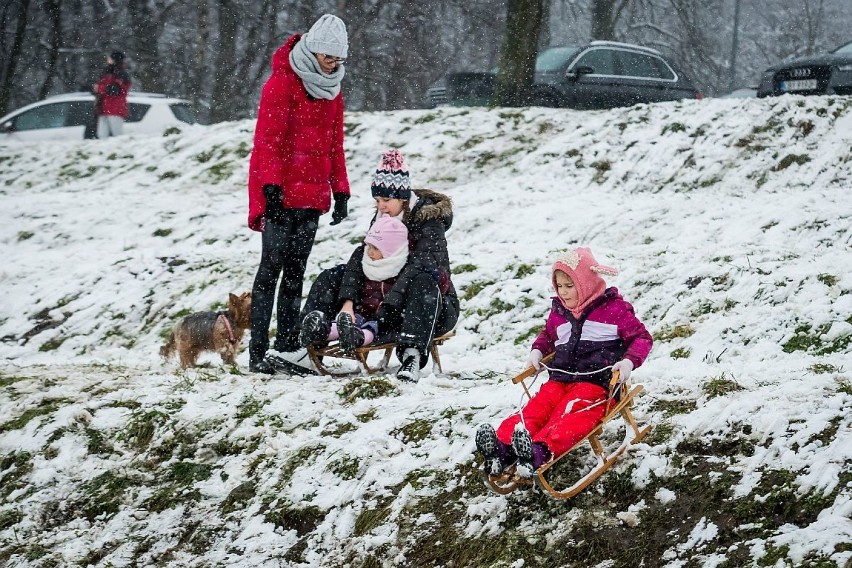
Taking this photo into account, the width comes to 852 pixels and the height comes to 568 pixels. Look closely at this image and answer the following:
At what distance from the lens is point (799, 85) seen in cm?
1292

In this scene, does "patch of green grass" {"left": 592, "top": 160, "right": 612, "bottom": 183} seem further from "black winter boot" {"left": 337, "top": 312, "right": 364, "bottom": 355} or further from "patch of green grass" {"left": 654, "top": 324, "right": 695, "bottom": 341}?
"black winter boot" {"left": 337, "top": 312, "right": 364, "bottom": 355}

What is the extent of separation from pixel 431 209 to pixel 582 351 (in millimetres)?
1943

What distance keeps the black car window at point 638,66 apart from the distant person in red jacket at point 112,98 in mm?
9414

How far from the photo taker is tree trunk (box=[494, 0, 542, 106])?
48.0 feet

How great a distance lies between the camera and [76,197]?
13.3 meters

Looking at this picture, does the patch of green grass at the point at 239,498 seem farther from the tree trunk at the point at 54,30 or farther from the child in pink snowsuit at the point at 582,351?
the tree trunk at the point at 54,30

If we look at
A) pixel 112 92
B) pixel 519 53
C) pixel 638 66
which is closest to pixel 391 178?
pixel 519 53

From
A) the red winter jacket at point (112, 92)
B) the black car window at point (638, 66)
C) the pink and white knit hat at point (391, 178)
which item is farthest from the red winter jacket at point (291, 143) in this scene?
the red winter jacket at point (112, 92)

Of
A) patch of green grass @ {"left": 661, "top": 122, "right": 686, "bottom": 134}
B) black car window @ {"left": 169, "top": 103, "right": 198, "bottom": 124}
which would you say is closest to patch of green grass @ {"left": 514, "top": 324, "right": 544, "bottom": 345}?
patch of green grass @ {"left": 661, "top": 122, "right": 686, "bottom": 134}

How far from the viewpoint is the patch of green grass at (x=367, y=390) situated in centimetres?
491

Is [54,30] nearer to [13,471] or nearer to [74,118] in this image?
[74,118]

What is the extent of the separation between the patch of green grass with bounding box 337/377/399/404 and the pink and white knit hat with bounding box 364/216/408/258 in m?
0.88

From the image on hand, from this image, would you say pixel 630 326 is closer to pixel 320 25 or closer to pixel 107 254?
pixel 320 25

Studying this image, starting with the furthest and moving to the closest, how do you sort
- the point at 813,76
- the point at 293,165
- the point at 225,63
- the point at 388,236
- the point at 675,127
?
the point at 225,63, the point at 813,76, the point at 675,127, the point at 293,165, the point at 388,236
